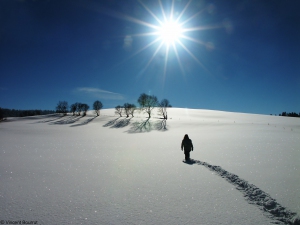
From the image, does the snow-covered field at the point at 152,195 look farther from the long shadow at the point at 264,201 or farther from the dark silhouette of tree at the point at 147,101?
the dark silhouette of tree at the point at 147,101

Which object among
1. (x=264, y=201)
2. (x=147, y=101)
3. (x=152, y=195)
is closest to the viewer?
(x=264, y=201)

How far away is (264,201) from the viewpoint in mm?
5148

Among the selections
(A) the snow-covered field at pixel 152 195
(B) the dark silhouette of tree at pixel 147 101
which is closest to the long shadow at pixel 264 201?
(A) the snow-covered field at pixel 152 195

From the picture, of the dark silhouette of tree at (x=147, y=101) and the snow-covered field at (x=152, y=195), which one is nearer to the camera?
the snow-covered field at (x=152, y=195)

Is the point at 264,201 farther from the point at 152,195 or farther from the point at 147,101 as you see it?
the point at 147,101

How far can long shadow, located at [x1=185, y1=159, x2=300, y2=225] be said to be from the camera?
14.1 ft

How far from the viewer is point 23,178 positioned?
7484 millimetres

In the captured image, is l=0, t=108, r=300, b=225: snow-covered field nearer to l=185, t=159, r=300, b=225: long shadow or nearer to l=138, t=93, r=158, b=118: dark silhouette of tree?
l=185, t=159, r=300, b=225: long shadow

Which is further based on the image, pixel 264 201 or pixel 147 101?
pixel 147 101

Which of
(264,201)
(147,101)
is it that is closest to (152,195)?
(264,201)

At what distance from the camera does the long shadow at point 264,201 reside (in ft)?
14.1

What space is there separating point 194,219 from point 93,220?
264cm

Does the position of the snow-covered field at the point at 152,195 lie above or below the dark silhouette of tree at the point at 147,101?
below

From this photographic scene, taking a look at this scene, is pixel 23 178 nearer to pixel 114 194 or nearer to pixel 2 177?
pixel 2 177
